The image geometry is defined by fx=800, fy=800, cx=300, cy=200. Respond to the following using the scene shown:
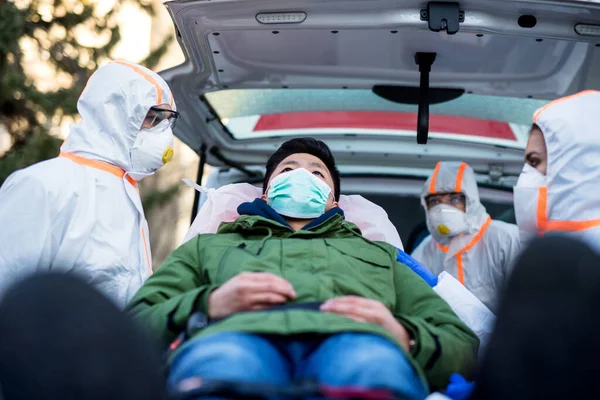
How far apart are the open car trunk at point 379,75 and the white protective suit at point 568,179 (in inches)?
22.0

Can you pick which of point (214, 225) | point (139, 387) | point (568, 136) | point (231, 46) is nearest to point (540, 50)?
point (568, 136)

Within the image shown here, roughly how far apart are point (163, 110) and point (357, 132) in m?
1.40

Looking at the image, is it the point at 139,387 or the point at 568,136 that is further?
the point at 568,136

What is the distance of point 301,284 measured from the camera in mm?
2605

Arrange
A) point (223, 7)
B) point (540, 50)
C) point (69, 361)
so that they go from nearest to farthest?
point (69, 361), point (223, 7), point (540, 50)

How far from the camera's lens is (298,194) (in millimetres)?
3297

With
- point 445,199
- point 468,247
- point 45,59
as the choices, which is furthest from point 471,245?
point 45,59

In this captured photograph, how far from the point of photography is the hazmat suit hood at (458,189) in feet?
18.0

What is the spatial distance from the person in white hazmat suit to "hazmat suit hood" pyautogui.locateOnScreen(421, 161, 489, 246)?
2.05 metres

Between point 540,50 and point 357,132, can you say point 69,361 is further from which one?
point 357,132

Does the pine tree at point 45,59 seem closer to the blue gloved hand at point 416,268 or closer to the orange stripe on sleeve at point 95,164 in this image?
the orange stripe on sleeve at point 95,164

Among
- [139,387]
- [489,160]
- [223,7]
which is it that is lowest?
[489,160]

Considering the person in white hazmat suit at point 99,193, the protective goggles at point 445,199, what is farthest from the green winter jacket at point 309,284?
the protective goggles at point 445,199

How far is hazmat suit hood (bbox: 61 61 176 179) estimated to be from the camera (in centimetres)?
396
